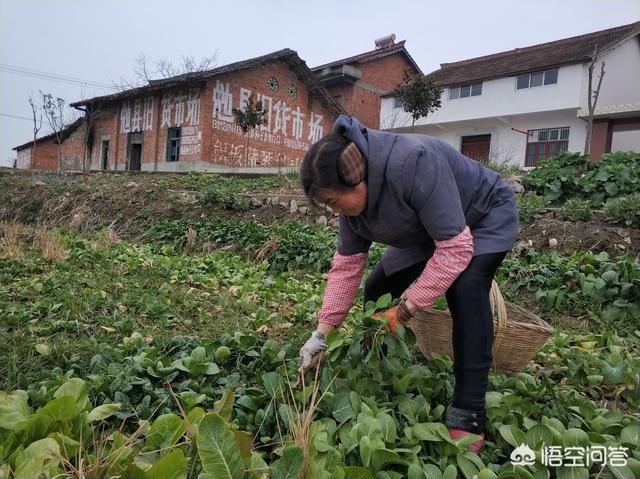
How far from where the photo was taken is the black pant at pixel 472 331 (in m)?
1.67

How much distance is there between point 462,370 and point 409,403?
0.24 m

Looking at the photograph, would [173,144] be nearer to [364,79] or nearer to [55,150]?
[364,79]

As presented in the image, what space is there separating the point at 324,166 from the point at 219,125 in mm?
17369

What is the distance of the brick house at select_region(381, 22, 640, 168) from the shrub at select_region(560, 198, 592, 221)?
40.4 ft

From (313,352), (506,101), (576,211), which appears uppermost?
(506,101)

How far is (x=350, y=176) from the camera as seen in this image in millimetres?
1601

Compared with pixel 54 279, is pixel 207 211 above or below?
above

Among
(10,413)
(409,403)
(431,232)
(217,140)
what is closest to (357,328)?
(409,403)

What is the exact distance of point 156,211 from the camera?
23.5 feet

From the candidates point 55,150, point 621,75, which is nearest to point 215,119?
point 55,150

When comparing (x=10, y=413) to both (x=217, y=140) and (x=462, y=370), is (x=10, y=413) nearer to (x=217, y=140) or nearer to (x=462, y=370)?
(x=462, y=370)

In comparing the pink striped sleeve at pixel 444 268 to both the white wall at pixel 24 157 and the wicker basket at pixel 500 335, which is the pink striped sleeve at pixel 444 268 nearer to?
the wicker basket at pixel 500 335

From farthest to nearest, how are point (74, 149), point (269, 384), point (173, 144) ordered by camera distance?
point (74, 149) < point (173, 144) < point (269, 384)

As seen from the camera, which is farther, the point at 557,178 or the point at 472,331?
the point at 557,178
